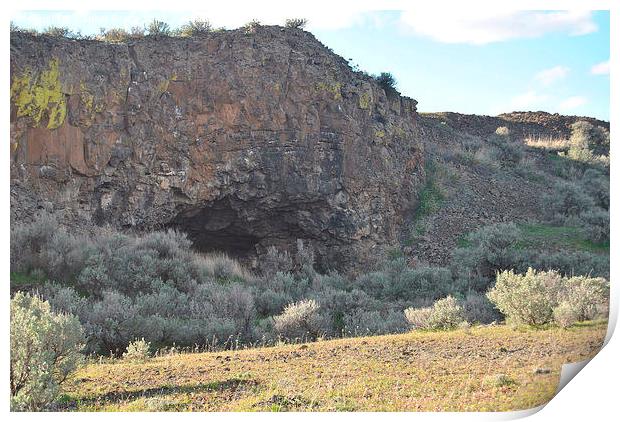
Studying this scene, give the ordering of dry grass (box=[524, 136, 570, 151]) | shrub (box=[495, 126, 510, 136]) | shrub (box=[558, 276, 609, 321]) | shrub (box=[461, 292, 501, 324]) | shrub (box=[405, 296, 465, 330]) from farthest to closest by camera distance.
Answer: shrub (box=[495, 126, 510, 136]), dry grass (box=[524, 136, 570, 151]), shrub (box=[461, 292, 501, 324]), shrub (box=[405, 296, 465, 330]), shrub (box=[558, 276, 609, 321])

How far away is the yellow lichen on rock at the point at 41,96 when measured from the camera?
1257 cm

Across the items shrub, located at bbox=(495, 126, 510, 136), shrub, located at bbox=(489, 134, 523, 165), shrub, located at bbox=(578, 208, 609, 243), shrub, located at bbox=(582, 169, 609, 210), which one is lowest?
shrub, located at bbox=(578, 208, 609, 243)

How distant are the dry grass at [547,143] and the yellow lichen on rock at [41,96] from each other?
48.9 ft

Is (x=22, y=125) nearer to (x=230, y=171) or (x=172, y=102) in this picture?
(x=172, y=102)

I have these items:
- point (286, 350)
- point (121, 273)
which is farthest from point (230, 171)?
point (286, 350)

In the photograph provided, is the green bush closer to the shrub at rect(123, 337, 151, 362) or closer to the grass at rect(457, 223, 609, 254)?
the grass at rect(457, 223, 609, 254)

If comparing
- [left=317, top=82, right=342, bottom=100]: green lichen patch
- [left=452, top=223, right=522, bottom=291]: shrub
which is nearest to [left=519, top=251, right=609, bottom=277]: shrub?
[left=452, top=223, right=522, bottom=291]: shrub

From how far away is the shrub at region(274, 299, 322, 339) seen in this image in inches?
374

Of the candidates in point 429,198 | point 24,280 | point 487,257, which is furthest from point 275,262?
point 24,280

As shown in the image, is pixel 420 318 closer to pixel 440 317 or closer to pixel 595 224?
pixel 440 317

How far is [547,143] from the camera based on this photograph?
2166 cm

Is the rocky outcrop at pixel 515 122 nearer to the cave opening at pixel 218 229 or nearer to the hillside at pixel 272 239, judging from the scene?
the hillside at pixel 272 239

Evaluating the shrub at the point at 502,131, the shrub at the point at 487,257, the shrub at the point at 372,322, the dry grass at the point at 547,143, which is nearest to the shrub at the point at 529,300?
the shrub at the point at 372,322

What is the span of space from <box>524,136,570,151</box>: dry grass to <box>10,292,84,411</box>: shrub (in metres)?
17.7
